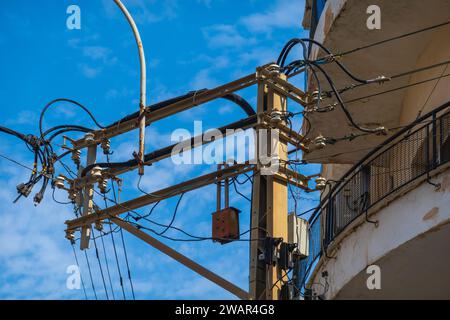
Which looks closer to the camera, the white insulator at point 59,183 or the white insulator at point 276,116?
the white insulator at point 276,116

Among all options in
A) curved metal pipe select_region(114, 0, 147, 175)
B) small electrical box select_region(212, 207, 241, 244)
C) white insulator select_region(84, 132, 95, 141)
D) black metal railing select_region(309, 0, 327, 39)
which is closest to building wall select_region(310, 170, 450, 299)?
small electrical box select_region(212, 207, 241, 244)

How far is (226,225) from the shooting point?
18.5 meters

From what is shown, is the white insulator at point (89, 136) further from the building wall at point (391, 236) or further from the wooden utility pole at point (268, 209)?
the building wall at point (391, 236)

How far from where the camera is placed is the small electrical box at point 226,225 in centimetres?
1842

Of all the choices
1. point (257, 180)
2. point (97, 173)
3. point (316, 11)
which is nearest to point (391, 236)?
point (257, 180)

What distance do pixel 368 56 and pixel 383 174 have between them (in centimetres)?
287

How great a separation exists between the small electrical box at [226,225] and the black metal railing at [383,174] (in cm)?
150

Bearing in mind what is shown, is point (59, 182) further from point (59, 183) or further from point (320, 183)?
point (320, 183)

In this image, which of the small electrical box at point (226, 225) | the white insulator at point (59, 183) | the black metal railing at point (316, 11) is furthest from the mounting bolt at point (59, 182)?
the black metal railing at point (316, 11)

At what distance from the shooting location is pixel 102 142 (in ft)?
69.9

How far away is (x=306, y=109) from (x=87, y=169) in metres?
4.45

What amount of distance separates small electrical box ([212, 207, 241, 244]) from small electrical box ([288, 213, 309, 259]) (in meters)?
0.90

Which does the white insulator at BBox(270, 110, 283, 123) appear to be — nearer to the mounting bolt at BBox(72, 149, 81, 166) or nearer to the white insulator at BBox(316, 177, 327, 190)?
the white insulator at BBox(316, 177, 327, 190)

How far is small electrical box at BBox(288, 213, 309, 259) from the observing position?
59.2ft
